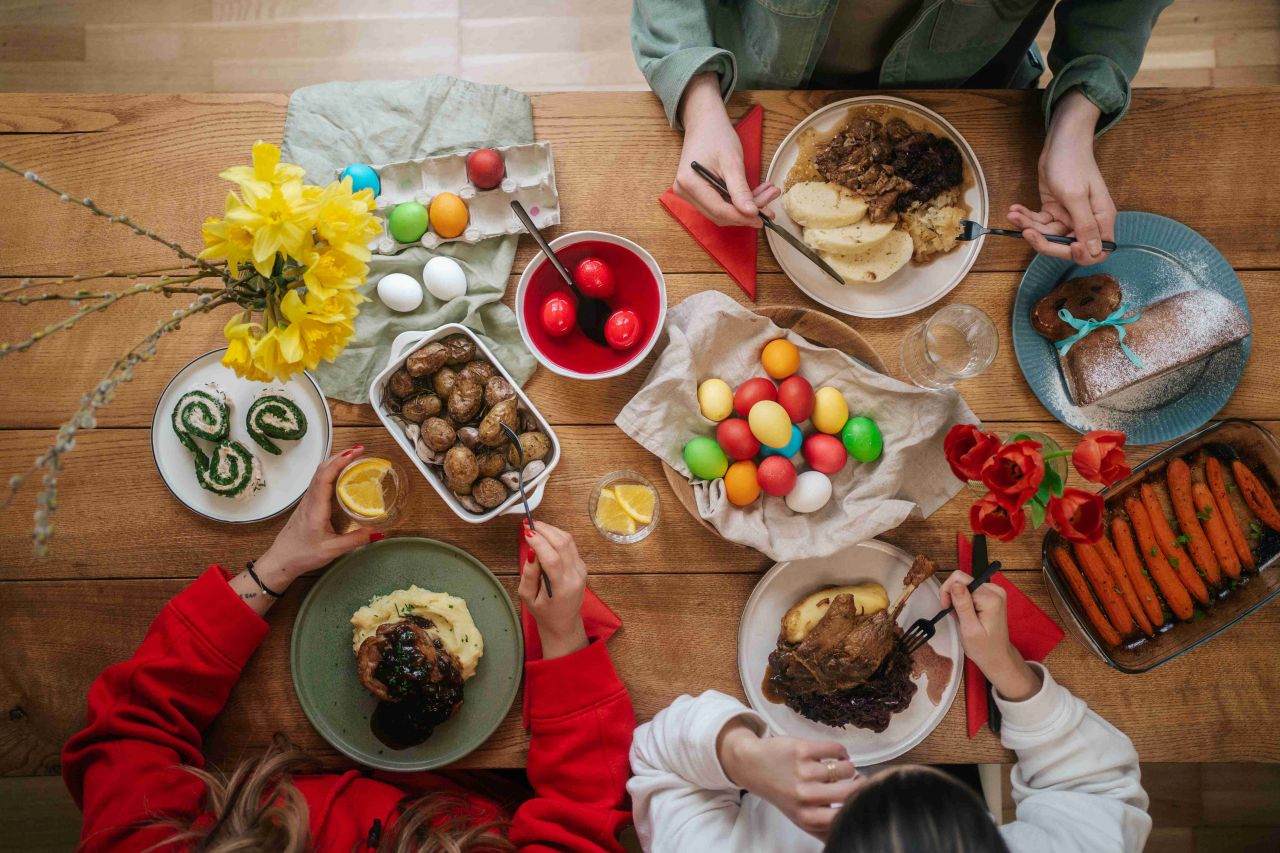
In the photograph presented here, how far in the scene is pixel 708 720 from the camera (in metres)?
1.20

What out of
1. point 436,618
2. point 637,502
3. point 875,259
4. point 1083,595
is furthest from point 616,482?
point 1083,595

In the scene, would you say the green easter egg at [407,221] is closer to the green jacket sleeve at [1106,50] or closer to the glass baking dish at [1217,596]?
the green jacket sleeve at [1106,50]

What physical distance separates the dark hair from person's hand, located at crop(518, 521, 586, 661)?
0.52 meters

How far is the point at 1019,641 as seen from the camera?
1332mm

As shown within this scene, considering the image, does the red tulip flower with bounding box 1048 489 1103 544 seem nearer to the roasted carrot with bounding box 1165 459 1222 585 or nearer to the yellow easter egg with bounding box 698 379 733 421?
the roasted carrot with bounding box 1165 459 1222 585

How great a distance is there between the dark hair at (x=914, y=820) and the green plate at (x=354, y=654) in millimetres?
618

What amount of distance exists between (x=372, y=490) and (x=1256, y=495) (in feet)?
5.14

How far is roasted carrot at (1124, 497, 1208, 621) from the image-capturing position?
1320 millimetres

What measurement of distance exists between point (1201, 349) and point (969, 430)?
1.77 feet

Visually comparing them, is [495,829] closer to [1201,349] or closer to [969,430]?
[969,430]

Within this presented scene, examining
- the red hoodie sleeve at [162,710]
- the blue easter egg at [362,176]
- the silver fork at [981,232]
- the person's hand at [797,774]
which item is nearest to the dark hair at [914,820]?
the person's hand at [797,774]

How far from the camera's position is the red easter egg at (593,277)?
129 cm

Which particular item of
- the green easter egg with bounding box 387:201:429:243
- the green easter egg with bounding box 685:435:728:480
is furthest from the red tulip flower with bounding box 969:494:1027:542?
the green easter egg with bounding box 387:201:429:243

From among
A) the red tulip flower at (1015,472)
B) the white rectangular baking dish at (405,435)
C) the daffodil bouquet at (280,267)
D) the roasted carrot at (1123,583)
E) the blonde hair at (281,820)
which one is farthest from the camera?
the roasted carrot at (1123,583)
